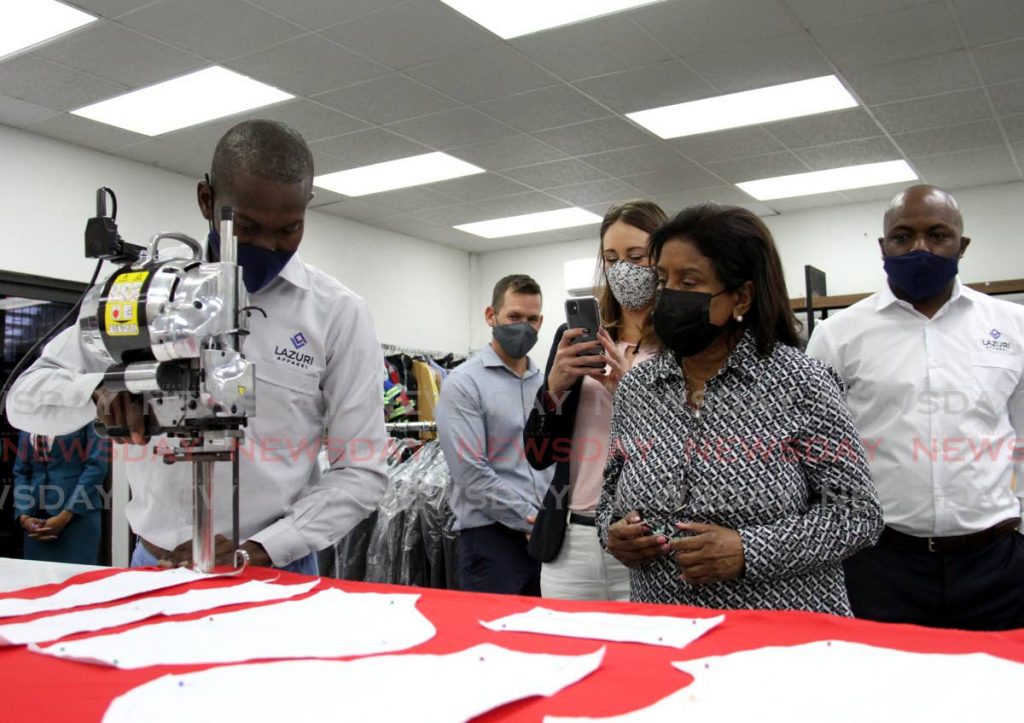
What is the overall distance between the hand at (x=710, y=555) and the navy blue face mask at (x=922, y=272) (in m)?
1.29

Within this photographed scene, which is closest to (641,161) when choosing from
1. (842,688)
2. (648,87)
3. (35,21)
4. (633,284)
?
(648,87)

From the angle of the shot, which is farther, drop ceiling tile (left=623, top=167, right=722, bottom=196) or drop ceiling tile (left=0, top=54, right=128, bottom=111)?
drop ceiling tile (left=623, top=167, right=722, bottom=196)

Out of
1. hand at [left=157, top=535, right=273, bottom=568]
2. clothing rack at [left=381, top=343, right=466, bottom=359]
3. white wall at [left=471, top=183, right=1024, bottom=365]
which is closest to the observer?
hand at [left=157, top=535, right=273, bottom=568]

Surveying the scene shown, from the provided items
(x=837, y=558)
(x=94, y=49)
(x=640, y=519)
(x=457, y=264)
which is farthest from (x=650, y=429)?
(x=457, y=264)

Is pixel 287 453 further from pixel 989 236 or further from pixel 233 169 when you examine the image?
pixel 989 236

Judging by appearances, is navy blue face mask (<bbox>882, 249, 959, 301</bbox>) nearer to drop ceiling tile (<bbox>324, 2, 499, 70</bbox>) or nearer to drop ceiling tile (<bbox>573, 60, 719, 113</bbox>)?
drop ceiling tile (<bbox>324, 2, 499, 70</bbox>)

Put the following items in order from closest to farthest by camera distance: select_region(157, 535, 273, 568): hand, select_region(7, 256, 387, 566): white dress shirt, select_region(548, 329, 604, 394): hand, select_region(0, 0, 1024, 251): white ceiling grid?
select_region(157, 535, 273, 568): hand, select_region(7, 256, 387, 566): white dress shirt, select_region(548, 329, 604, 394): hand, select_region(0, 0, 1024, 251): white ceiling grid

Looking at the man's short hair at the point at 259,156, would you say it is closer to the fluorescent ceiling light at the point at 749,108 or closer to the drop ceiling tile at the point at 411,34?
the drop ceiling tile at the point at 411,34

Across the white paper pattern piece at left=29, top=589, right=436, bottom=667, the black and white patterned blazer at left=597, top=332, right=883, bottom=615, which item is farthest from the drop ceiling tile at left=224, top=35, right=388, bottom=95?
the white paper pattern piece at left=29, top=589, right=436, bottom=667

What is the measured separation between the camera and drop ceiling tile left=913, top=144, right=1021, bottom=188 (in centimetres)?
706

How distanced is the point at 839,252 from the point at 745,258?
760 centimetres

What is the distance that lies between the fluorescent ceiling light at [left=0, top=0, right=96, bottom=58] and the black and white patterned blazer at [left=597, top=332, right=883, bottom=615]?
412 centimetres

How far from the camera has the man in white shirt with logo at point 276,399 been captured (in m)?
1.58

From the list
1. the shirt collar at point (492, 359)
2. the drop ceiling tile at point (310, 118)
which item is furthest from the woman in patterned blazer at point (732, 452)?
the drop ceiling tile at point (310, 118)
